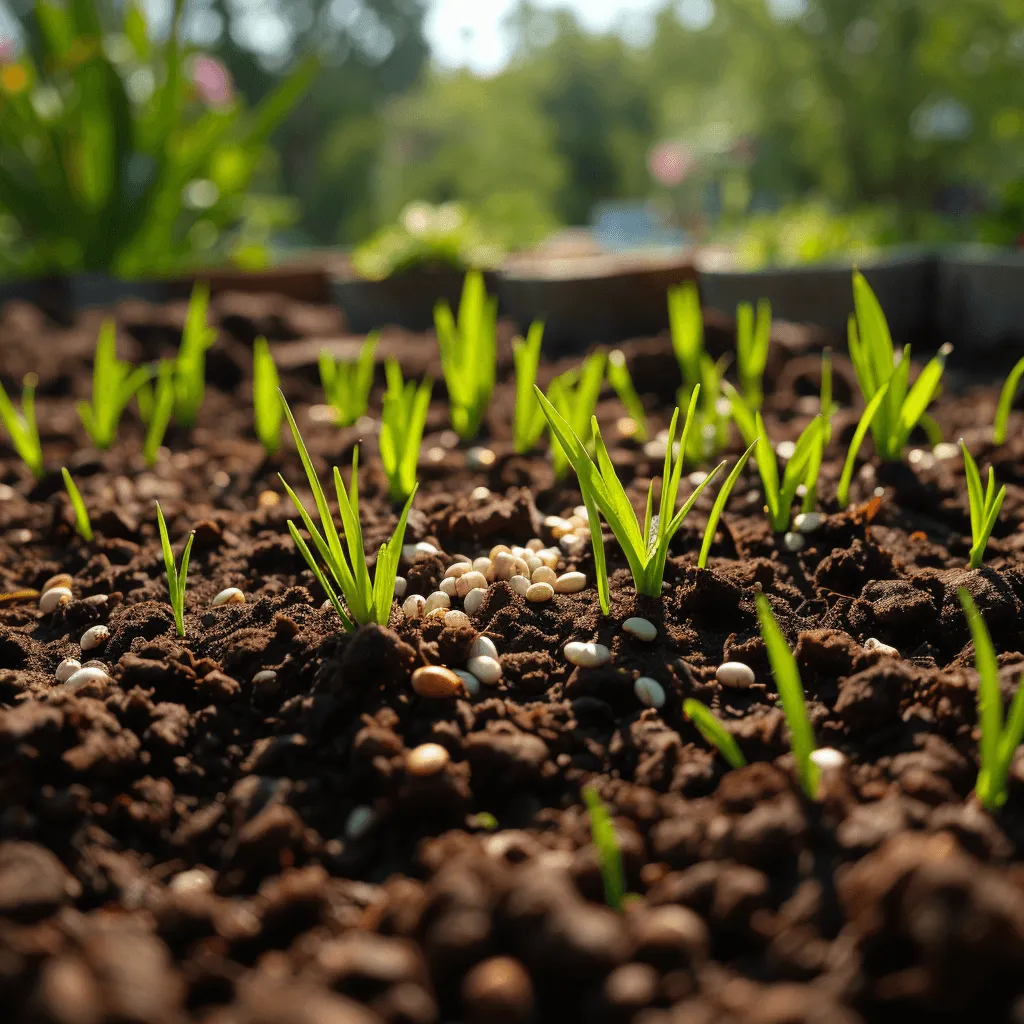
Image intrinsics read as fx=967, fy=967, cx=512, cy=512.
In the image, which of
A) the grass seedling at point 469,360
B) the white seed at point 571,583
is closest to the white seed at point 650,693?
the white seed at point 571,583

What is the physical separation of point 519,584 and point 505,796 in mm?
418

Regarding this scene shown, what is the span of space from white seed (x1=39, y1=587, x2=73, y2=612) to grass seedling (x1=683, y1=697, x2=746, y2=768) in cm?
93

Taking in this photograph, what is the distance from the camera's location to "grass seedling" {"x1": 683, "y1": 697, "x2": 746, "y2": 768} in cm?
88

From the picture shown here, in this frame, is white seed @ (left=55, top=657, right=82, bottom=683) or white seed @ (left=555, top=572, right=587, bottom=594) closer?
white seed @ (left=55, top=657, right=82, bottom=683)

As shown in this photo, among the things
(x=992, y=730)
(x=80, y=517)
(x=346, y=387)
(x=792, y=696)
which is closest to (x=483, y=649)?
(x=792, y=696)

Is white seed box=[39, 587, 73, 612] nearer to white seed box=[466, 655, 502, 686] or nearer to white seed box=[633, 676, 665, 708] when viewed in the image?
white seed box=[466, 655, 502, 686]

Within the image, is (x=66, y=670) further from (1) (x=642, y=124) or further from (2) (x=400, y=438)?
(1) (x=642, y=124)

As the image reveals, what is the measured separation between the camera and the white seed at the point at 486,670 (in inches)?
43.6

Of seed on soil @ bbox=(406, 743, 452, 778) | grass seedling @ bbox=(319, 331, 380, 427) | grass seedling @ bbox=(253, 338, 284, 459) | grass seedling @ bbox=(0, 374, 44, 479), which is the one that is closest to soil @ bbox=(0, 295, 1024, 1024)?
seed on soil @ bbox=(406, 743, 452, 778)

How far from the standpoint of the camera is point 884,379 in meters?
1.66

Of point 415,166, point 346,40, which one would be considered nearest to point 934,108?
point 415,166

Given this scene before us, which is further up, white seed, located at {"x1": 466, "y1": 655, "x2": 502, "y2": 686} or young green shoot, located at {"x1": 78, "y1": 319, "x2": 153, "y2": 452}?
young green shoot, located at {"x1": 78, "y1": 319, "x2": 153, "y2": 452}

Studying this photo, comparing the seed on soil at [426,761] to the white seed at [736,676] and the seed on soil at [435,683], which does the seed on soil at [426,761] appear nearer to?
the seed on soil at [435,683]

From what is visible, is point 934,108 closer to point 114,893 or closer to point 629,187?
point 629,187
